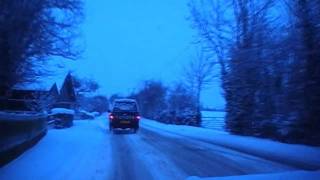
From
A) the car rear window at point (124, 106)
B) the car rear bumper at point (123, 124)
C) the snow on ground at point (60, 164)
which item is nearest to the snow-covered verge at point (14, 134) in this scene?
the snow on ground at point (60, 164)

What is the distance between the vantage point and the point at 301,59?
2373 cm

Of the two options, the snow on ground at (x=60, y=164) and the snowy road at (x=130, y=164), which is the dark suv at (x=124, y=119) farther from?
the snowy road at (x=130, y=164)

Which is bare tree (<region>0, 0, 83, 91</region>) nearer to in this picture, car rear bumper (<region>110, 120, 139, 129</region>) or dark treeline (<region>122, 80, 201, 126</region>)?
car rear bumper (<region>110, 120, 139, 129</region>)

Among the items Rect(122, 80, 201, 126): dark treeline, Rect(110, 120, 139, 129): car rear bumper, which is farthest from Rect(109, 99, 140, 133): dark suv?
Rect(122, 80, 201, 126): dark treeline

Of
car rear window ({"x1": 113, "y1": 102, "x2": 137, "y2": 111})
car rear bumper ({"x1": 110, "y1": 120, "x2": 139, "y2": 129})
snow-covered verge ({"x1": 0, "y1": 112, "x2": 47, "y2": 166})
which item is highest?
car rear window ({"x1": 113, "y1": 102, "x2": 137, "y2": 111})

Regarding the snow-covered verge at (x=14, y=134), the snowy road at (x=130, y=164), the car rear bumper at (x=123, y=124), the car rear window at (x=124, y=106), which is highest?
the car rear window at (x=124, y=106)

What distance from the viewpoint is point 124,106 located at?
4175 centimetres

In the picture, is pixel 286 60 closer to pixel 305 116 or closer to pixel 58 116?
pixel 305 116

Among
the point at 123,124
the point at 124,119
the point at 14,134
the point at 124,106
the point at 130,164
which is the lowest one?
the point at 130,164

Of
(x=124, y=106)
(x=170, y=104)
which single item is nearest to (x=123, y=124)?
(x=124, y=106)

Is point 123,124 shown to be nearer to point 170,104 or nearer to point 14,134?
point 14,134

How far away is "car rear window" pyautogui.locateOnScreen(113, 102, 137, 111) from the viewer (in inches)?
1629

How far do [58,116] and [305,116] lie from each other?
2467cm

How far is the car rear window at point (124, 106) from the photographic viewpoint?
136 ft
